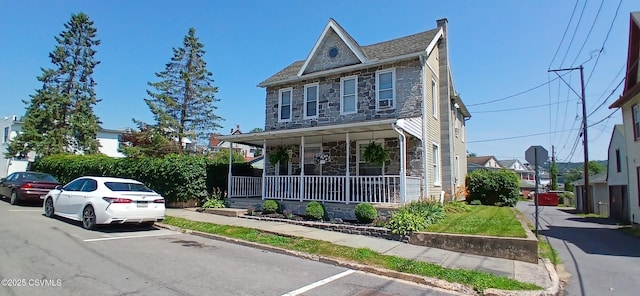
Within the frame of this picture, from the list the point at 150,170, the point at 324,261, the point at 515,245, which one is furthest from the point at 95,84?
the point at 515,245

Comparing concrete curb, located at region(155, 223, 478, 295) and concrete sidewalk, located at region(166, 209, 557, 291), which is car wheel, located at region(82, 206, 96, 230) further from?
concrete curb, located at region(155, 223, 478, 295)

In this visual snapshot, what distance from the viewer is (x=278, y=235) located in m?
9.88

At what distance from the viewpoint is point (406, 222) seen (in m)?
9.89

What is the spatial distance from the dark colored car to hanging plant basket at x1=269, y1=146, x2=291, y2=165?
10.3m

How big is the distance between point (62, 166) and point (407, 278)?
25.0m

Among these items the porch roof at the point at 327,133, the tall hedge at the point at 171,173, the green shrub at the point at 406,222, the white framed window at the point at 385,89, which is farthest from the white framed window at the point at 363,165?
the tall hedge at the point at 171,173

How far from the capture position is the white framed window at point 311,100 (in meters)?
16.8

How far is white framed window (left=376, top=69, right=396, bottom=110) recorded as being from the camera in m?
15.0

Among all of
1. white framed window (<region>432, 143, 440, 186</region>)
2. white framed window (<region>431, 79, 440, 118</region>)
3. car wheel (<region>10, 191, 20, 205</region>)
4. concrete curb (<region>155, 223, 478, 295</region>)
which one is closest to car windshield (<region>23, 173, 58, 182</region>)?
car wheel (<region>10, 191, 20, 205</region>)

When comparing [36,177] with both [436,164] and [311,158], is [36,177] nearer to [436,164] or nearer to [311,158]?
[311,158]

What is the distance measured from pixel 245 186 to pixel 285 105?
457 cm

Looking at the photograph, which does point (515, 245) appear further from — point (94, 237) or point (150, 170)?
point (150, 170)

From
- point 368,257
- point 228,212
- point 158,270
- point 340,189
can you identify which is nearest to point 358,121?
point 340,189

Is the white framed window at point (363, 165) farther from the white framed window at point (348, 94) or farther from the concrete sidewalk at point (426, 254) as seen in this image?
the concrete sidewalk at point (426, 254)
